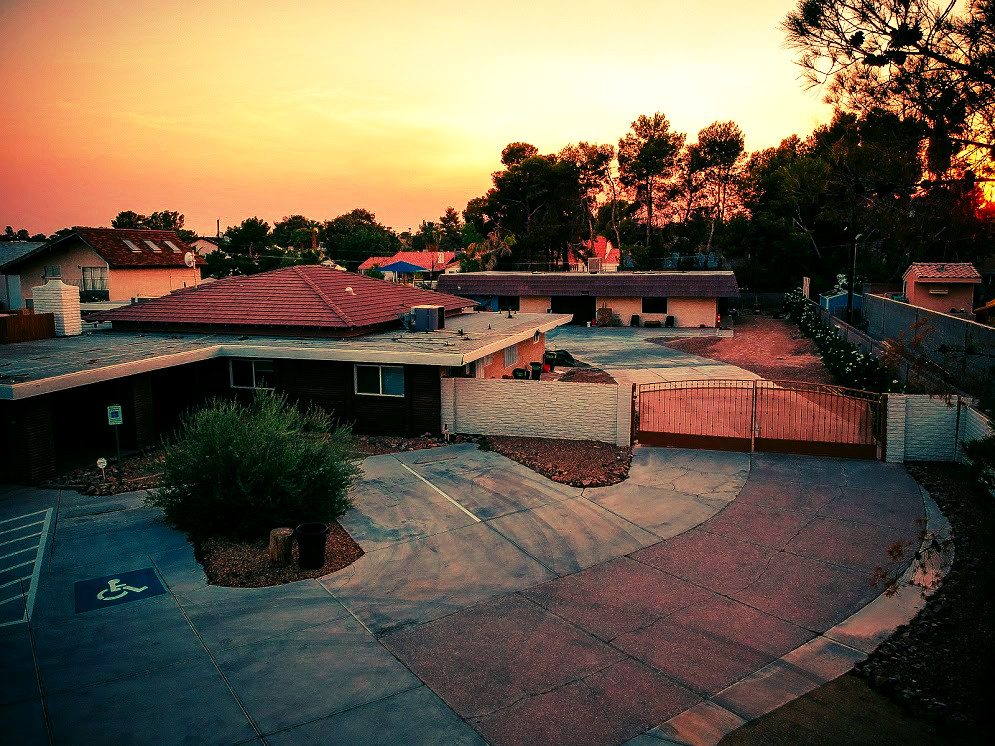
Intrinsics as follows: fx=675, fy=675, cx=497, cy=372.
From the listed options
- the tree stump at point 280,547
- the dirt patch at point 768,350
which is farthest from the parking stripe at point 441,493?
the dirt patch at point 768,350

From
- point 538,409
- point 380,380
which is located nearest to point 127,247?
point 380,380

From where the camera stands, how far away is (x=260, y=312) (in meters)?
24.1

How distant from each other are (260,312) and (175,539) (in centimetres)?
1288

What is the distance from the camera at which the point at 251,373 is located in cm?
2173

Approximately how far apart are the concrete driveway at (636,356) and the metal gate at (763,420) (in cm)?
231

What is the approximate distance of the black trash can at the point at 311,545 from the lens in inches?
442

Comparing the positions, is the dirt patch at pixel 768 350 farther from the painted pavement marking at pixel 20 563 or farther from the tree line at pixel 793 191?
the painted pavement marking at pixel 20 563

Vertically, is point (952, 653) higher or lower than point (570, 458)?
lower

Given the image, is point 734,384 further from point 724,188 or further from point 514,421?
point 724,188

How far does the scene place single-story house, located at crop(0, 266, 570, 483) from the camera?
54.1ft

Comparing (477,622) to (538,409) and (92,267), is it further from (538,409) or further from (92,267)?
(92,267)

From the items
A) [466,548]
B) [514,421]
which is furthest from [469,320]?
[466,548]

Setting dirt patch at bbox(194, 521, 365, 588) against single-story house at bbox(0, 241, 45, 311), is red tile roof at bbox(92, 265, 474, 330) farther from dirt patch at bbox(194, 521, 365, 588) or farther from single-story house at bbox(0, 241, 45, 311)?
single-story house at bbox(0, 241, 45, 311)

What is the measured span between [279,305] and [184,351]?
528 cm
